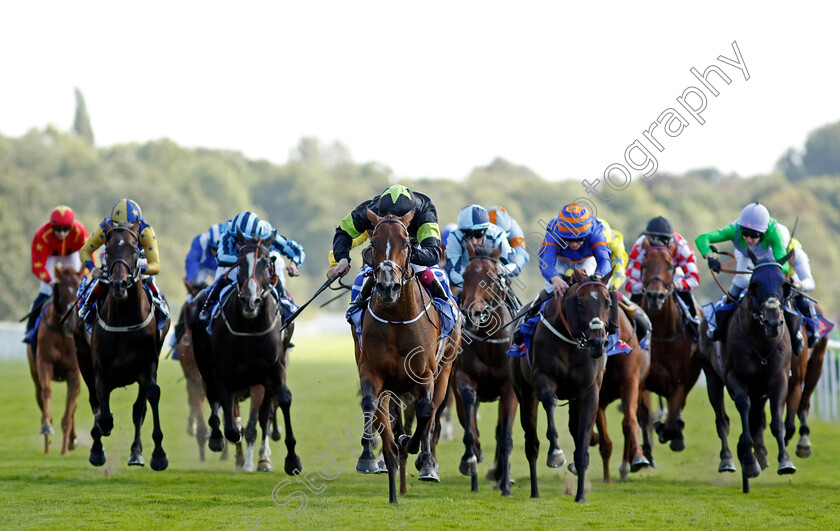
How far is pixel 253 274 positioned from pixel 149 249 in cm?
121

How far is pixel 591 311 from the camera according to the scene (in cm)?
842

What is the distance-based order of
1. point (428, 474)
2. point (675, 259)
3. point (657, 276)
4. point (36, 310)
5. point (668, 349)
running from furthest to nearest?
1. point (36, 310)
2. point (675, 259)
3. point (668, 349)
4. point (657, 276)
5. point (428, 474)

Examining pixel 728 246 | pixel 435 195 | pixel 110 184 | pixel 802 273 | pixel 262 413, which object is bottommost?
pixel 262 413

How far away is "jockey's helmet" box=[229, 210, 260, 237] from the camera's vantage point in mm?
9516

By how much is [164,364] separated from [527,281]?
31.7 meters

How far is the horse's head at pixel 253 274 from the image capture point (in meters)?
9.01

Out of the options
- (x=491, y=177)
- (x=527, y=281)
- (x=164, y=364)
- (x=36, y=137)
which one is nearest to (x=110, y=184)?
(x=36, y=137)

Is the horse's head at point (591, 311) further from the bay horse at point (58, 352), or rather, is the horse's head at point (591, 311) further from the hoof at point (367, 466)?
the bay horse at point (58, 352)

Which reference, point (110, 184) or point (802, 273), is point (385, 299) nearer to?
point (802, 273)

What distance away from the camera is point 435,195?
74.3m

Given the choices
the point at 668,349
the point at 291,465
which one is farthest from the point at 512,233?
the point at 291,465

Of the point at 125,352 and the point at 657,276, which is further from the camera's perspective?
the point at 657,276

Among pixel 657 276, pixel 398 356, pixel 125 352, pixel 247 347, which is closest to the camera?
pixel 398 356

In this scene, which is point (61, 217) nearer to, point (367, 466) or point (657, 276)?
point (367, 466)
